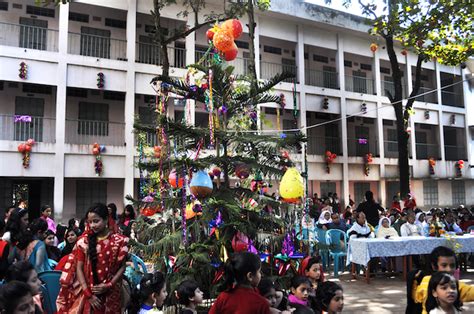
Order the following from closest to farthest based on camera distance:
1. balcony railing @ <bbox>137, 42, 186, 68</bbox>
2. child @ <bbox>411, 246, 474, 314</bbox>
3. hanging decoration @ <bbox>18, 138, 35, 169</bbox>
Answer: child @ <bbox>411, 246, 474, 314</bbox> → hanging decoration @ <bbox>18, 138, 35, 169</bbox> → balcony railing @ <bbox>137, 42, 186, 68</bbox>

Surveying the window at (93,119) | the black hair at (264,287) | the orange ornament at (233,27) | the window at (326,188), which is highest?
the window at (93,119)

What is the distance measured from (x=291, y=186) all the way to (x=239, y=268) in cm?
186

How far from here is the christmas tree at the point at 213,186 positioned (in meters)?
4.29

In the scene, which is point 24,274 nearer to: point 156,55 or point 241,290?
point 241,290

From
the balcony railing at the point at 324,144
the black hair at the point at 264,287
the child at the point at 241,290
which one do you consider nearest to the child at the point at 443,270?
the black hair at the point at 264,287

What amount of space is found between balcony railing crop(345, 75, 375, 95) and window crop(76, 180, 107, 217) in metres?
11.5

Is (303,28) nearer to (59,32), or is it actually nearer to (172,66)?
(172,66)

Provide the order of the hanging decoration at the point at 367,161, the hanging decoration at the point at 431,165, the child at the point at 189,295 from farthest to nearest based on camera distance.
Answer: the hanging decoration at the point at 431,165 → the hanging decoration at the point at 367,161 → the child at the point at 189,295

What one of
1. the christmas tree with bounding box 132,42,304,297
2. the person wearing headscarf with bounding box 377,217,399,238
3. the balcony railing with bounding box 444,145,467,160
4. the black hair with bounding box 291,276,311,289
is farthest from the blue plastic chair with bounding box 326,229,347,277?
the balcony railing with bounding box 444,145,467,160

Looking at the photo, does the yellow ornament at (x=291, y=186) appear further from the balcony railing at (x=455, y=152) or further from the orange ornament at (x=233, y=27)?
the balcony railing at (x=455, y=152)

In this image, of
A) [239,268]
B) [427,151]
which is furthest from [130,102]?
[427,151]

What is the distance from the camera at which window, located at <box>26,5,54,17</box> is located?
1387 cm

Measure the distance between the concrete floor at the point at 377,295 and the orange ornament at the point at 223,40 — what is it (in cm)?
379

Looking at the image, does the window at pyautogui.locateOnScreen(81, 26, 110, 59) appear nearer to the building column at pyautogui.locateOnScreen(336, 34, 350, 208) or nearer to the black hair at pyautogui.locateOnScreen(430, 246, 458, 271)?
the building column at pyautogui.locateOnScreen(336, 34, 350, 208)
